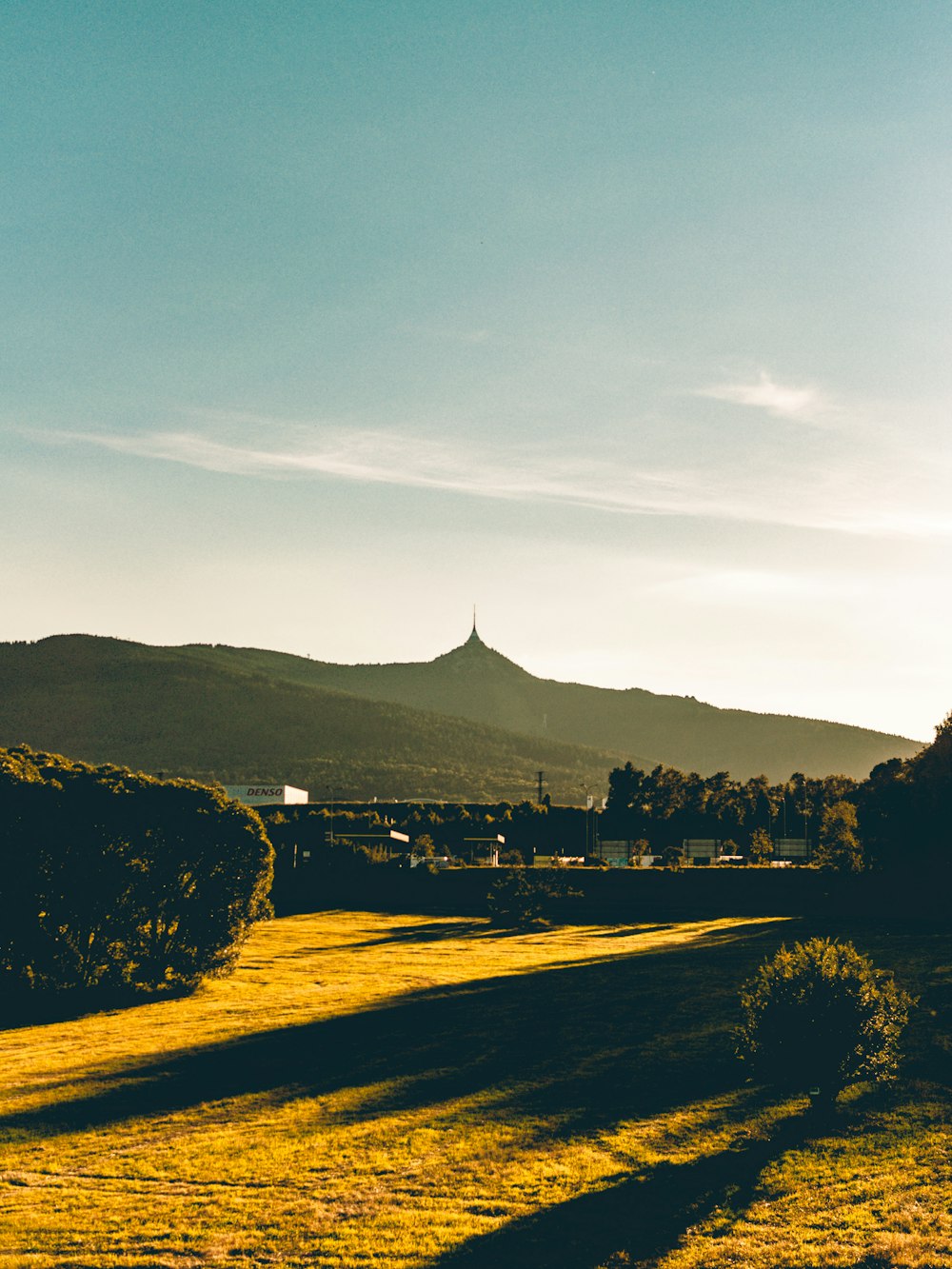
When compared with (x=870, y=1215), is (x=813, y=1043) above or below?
above

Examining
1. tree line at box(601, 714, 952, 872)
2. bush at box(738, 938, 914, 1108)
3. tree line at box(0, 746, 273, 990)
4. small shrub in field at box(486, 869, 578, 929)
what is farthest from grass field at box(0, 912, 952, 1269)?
small shrub in field at box(486, 869, 578, 929)

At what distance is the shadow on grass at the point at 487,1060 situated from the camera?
2128cm

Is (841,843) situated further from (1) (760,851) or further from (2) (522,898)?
(2) (522,898)

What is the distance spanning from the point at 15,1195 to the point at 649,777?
117877 millimetres

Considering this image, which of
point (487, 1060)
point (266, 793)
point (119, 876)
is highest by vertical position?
point (119, 876)

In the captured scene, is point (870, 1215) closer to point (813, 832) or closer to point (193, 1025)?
point (193, 1025)

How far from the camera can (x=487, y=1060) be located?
24656mm

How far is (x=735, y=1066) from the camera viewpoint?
76.9 ft

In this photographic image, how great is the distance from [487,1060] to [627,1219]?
991 centimetres

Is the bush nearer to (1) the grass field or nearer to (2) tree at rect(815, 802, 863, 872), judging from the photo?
(1) the grass field

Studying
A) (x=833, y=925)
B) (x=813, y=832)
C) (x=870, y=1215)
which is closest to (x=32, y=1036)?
(x=870, y=1215)

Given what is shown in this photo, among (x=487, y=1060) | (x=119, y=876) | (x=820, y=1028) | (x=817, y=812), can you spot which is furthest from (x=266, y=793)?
(x=820, y=1028)

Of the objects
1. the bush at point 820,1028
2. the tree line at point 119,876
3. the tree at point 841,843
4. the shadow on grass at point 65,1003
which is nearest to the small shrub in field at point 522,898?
the tree at point 841,843

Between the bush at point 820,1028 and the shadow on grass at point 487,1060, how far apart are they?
2.67 meters
